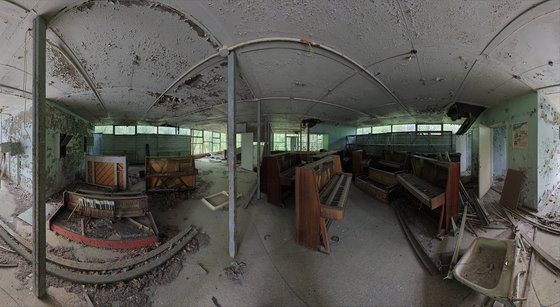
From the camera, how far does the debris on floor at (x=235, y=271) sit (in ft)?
7.43

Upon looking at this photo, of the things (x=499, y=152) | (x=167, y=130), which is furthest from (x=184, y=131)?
(x=499, y=152)

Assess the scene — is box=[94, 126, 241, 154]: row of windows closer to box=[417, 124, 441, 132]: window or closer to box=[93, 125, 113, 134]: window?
box=[93, 125, 113, 134]: window

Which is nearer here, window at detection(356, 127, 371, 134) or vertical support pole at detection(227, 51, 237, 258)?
vertical support pole at detection(227, 51, 237, 258)

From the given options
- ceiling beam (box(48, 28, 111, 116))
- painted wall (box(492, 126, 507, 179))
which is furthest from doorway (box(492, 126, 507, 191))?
ceiling beam (box(48, 28, 111, 116))

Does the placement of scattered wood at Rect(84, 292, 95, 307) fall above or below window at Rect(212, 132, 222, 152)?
below

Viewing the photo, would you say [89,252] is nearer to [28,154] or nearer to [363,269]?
[363,269]

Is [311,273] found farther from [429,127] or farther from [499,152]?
[429,127]

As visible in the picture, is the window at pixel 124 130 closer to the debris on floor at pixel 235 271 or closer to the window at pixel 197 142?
the window at pixel 197 142

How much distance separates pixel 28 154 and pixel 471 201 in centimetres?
1149

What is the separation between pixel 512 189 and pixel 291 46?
550 centimetres

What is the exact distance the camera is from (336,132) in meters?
11.5

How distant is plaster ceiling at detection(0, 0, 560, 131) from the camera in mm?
1784

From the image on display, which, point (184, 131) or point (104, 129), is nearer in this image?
point (104, 129)

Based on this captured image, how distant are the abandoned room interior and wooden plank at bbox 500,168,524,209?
1.1 inches
